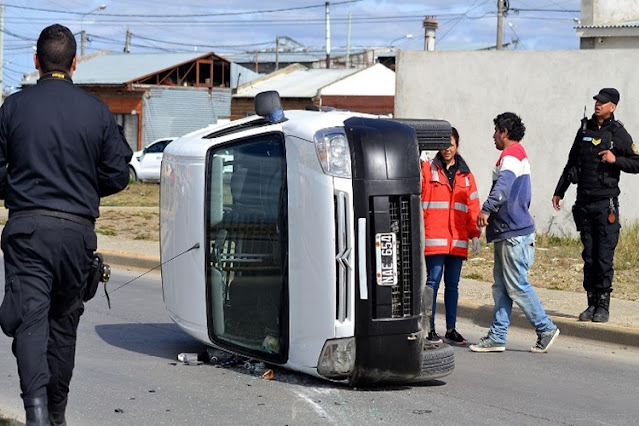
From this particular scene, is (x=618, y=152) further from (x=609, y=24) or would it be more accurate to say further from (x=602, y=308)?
(x=609, y=24)

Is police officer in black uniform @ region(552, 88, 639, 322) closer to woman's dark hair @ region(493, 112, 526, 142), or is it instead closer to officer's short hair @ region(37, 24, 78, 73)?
woman's dark hair @ region(493, 112, 526, 142)

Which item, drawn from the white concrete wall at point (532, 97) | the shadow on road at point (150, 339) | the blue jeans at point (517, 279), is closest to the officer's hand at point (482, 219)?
the blue jeans at point (517, 279)

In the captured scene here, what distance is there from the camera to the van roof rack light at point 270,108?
289 inches

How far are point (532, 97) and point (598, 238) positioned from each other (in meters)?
7.26

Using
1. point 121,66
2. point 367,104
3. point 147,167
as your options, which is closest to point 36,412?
point 147,167

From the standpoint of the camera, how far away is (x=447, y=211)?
904cm

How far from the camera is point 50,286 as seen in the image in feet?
17.6

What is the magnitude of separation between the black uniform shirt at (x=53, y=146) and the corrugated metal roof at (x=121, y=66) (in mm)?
46651

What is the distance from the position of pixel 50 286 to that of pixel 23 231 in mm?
307

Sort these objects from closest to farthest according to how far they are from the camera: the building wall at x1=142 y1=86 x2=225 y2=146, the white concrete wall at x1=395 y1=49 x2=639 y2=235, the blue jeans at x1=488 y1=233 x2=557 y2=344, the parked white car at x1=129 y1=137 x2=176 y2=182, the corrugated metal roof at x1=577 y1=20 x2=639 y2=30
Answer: the blue jeans at x1=488 y1=233 x2=557 y2=344
the white concrete wall at x1=395 y1=49 x2=639 y2=235
the corrugated metal roof at x1=577 y1=20 x2=639 y2=30
the parked white car at x1=129 y1=137 x2=176 y2=182
the building wall at x1=142 y1=86 x2=225 y2=146

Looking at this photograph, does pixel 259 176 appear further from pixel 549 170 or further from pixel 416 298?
pixel 549 170

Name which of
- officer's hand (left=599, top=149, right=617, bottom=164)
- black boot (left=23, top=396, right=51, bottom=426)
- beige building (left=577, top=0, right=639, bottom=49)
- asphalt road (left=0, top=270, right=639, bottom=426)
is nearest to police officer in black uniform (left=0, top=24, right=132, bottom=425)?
black boot (left=23, top=396, right=51, bottom=426)

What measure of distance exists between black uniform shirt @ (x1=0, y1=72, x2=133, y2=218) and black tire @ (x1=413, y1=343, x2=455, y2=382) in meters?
2.77

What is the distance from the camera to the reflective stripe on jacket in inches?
356
